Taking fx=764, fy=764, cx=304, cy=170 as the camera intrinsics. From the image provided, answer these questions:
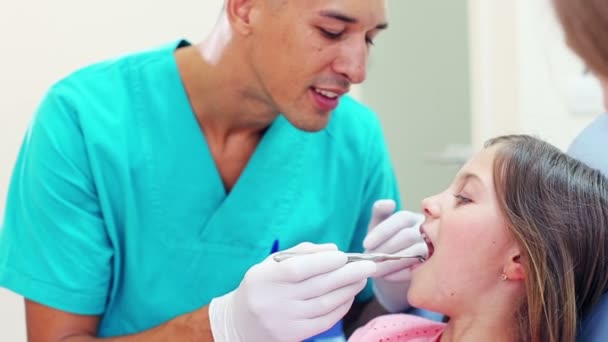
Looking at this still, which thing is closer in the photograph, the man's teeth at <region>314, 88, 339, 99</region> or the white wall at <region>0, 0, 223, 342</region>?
the man's teeth at <region>314, 88, 339, 99</region>

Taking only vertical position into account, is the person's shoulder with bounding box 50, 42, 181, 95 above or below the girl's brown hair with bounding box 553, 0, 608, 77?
below

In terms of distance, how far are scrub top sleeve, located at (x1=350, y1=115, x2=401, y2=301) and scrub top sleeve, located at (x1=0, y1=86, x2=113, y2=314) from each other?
19.6 inches

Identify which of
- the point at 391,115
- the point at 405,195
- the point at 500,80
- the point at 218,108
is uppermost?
the point at 218,108

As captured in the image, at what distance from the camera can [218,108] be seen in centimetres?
142

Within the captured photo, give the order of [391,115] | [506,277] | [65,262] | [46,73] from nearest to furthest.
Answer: [506,277] → [65,262] → [46,73] → [391,115]

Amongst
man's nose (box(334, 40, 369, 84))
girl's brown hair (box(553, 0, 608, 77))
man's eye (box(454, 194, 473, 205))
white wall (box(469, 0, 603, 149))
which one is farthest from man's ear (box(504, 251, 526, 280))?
white wall (box(469, 0, 603, 149))

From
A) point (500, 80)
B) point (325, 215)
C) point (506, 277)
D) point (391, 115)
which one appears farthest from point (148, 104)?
point (391, 115)

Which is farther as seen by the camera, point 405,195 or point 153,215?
point 405,195

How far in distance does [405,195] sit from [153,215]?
1350 millimetres

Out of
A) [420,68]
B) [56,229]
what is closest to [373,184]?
[56,229]

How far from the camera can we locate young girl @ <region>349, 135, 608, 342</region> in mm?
1062

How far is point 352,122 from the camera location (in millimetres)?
1510

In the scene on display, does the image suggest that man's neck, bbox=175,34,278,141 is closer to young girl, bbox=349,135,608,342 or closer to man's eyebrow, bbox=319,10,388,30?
man's eyebrow, bbox=319,10,388,30

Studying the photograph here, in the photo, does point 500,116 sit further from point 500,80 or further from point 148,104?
point 148,104
